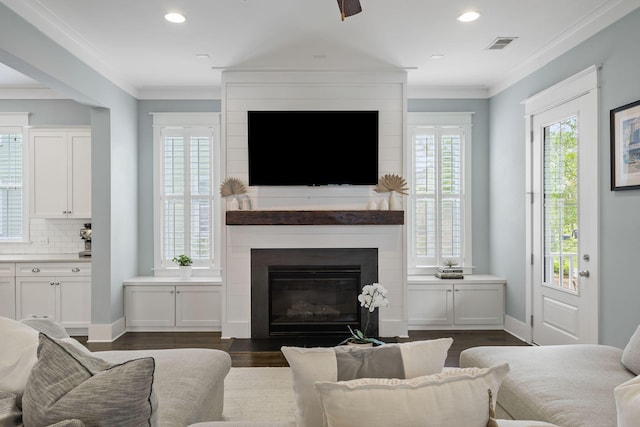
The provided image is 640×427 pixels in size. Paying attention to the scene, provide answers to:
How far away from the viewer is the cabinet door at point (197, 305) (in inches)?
205

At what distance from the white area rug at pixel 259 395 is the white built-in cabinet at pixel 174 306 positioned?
1.42 meters

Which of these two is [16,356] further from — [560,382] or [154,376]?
[560,382]

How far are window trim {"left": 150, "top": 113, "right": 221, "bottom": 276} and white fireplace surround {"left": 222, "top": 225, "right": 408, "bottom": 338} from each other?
3.00ft

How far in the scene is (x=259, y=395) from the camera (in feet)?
11.1

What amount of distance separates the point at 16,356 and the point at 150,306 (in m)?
3.73

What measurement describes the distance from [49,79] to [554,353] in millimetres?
4303

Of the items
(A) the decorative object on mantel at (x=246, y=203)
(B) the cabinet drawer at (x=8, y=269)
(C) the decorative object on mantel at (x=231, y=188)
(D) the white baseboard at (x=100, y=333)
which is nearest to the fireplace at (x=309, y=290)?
(A) the decorative object on mantel at (x=246, y=203)

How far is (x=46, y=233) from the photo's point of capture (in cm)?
553

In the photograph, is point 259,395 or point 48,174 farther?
point 48,174

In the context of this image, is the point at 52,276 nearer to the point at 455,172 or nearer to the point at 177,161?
the point at 177,161

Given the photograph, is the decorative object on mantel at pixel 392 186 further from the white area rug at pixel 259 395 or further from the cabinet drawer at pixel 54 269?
the cabinet drawer at pixel 54 269

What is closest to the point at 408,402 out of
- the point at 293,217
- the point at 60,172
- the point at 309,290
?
the point at 293,217

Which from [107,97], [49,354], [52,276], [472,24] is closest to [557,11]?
[472,24]

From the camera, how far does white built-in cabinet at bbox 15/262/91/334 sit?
16.2 feet
